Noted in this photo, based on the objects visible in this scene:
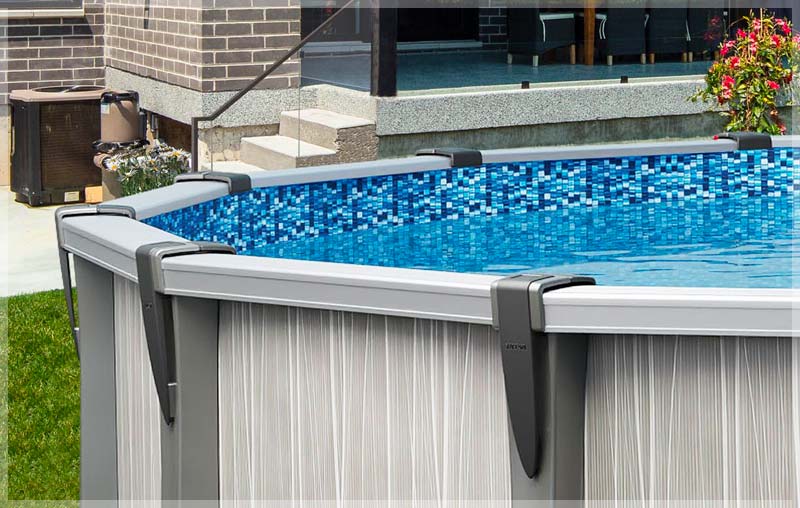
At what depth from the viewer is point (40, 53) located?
42.9 feet

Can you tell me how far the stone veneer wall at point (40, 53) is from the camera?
12891 millimetres

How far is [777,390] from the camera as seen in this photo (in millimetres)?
3035

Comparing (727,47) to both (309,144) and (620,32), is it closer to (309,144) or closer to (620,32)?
(620,32)

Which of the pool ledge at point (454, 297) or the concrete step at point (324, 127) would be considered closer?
the pool ledge at point (454, 297)

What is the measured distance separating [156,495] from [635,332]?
177cm

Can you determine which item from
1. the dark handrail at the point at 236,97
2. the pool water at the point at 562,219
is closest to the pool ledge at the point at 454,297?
the pool water at the point at 562,219

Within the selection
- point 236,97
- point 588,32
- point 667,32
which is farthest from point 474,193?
point 667,32

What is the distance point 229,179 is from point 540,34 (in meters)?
7.52

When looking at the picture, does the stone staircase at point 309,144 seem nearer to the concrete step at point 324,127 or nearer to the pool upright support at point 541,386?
the concrete step at point 324,127

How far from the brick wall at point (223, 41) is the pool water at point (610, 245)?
13.5 feet

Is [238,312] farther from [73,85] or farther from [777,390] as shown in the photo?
[73,85]

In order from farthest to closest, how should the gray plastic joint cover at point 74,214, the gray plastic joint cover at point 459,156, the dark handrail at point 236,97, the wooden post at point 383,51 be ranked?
the wooden post at point 383,51, the dark handrail at point 236,97, the gray plastic joint cover at point 459,156, the gray plastic joint cover at point 74,214

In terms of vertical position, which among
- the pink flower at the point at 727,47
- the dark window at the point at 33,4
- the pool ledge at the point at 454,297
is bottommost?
the pool ledge at the point at 454,297

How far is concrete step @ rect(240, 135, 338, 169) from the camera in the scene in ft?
34.9
